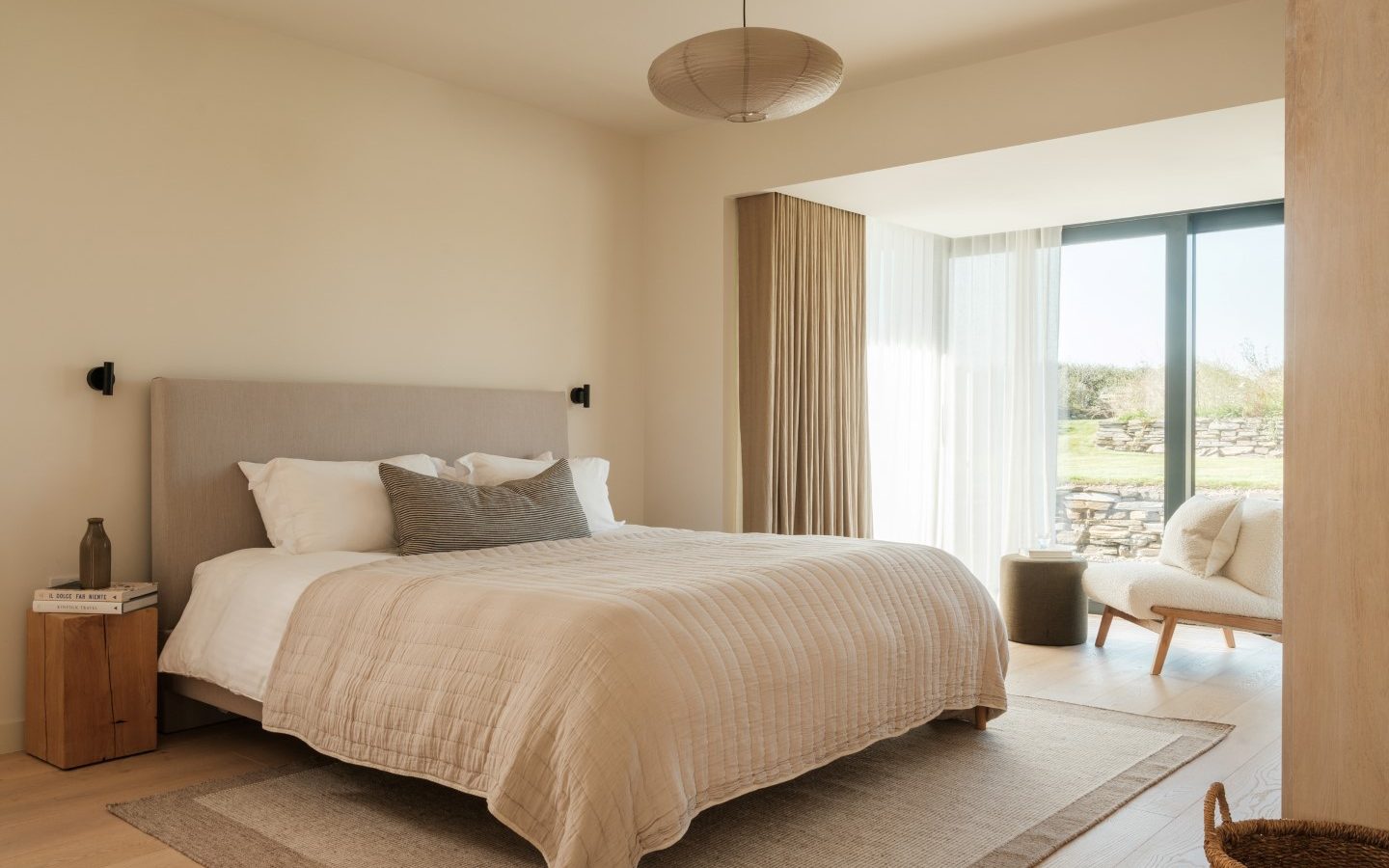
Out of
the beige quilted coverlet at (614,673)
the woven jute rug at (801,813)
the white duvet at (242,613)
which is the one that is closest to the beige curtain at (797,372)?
the beige quilted coverlet at (614,673)

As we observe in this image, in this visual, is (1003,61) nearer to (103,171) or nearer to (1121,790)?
(1121,790)

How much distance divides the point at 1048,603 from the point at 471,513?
9.56 feet

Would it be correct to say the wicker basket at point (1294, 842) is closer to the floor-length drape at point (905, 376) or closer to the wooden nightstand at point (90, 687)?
the wooden nightstand at point (90, 687)

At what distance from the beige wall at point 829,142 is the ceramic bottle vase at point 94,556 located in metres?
2.75

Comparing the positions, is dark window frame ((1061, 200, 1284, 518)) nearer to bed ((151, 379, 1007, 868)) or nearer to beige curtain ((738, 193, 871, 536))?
beige curtain ((738, 193, 871, 536))

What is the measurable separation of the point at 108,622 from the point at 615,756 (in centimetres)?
197

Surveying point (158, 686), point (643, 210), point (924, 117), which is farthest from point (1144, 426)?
point (158, 686)

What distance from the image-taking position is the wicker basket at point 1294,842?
1732 mm

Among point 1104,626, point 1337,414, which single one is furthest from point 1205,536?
point 1337,414

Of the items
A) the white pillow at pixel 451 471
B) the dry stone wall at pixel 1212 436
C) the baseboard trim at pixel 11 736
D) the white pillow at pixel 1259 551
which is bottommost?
Result: the baseboard trim at pixel 11 736

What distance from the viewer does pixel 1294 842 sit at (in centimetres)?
179

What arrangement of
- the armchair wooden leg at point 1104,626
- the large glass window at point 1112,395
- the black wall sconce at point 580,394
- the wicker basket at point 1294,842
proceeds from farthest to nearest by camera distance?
the large glass window at point 1112,395, the black wall sconce at point 580,394, the armchair wooden leg at point 1104,626, the wicker basket at point 1294,842

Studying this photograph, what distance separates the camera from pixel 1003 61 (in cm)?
438

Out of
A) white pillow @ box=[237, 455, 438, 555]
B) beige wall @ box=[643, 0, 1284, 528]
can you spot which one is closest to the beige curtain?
beige wall @ box=[643, 0, 1284, 528]
